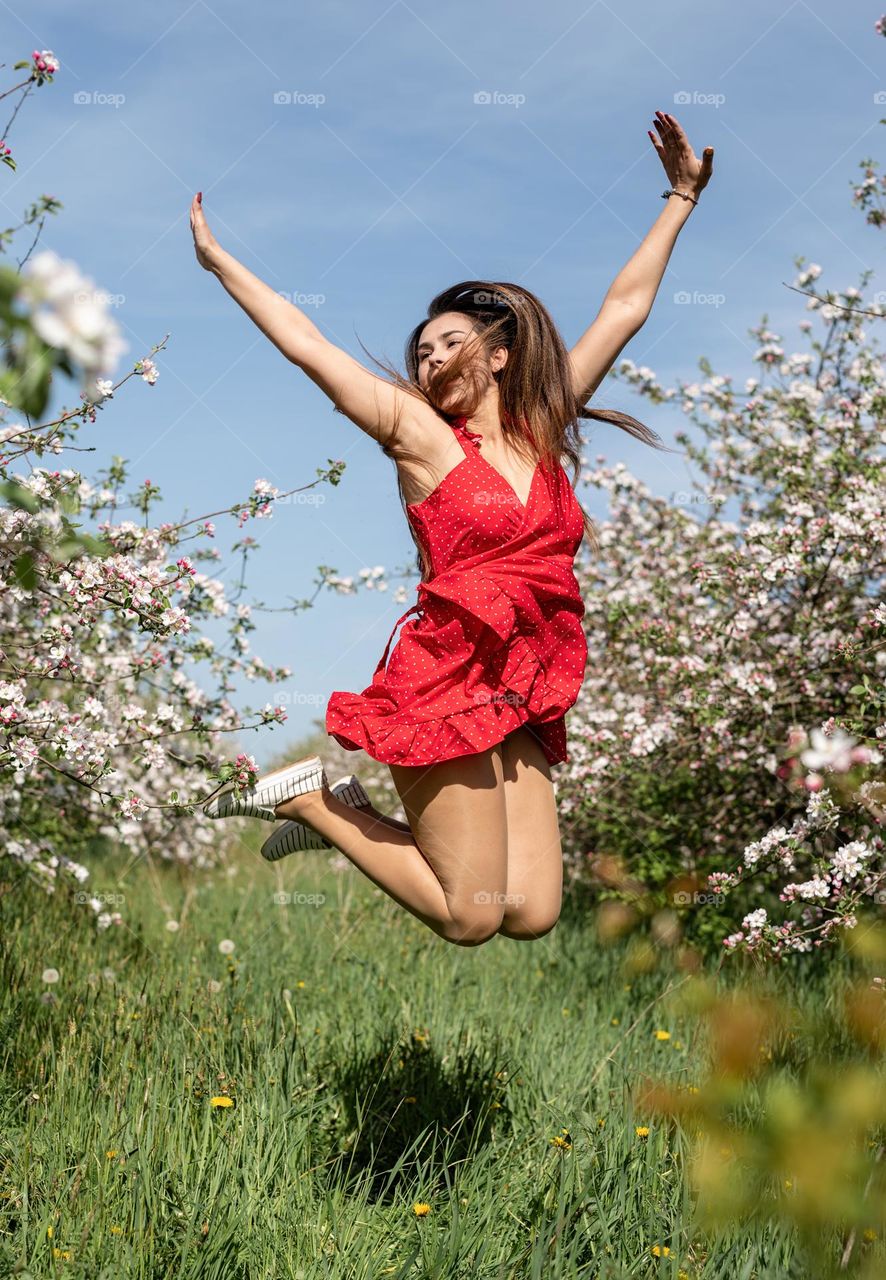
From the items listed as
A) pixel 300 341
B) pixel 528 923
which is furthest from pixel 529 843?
pixel 300 341

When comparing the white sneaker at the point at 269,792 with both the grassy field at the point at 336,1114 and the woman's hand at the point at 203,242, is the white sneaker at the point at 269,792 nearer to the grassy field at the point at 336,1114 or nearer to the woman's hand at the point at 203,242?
the grassy field at the point at 336,1114

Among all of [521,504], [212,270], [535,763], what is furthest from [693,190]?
[535,763]

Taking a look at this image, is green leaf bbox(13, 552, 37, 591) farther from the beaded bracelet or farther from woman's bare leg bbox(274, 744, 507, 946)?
the beaded bracelet

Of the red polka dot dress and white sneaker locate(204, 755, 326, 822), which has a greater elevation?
the red polka dot dress

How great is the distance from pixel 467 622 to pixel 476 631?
0.10 ft

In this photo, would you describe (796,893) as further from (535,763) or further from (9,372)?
(9,372)

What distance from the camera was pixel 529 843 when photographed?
310 cm

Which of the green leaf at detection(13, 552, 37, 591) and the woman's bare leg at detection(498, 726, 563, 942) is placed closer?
the green leaf at detection(13, 552, 37, 591)

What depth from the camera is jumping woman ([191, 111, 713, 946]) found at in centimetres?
291

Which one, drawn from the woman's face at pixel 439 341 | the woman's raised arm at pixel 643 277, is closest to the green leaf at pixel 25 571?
the woman's face at pixel 439 341

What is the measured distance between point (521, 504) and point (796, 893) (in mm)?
1562

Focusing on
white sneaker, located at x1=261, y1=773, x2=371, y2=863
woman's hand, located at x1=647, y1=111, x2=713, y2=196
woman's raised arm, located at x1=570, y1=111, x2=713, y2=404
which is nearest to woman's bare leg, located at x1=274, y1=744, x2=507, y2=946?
white sneaker, located at x1=261, y1=773, x2=371, y2=863

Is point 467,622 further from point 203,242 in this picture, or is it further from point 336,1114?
point 336,1114

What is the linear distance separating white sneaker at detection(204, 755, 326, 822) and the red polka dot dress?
0.65 feet
